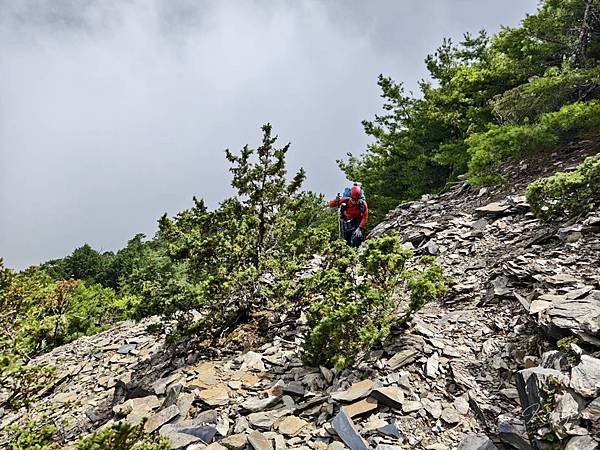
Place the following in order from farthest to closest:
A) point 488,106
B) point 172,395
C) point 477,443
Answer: point 488,106 < point 172,395 < point 477,443

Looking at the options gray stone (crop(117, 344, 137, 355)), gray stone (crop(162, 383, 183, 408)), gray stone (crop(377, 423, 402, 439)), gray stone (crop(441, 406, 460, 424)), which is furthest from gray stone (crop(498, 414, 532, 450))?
gray stone (crop(117, 344, 137, 355))

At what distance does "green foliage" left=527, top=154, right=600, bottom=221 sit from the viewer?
260 inches

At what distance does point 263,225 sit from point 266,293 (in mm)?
1609

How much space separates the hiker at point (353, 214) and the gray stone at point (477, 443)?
721 cm

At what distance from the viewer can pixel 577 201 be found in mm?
6762

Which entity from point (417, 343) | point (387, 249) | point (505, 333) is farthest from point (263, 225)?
point (505, 333)

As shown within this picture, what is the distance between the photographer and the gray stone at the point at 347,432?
12.6 feet

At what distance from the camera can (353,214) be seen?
1085cm

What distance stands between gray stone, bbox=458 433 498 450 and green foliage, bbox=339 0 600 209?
7.86 meters

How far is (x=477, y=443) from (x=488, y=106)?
42.6 ft

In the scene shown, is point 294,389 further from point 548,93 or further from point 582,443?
point 548,93

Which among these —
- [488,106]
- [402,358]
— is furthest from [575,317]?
[488,106]

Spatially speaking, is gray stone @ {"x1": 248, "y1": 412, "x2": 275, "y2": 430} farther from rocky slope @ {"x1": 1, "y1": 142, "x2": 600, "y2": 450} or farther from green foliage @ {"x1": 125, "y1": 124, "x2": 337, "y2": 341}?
green foliage @ {"x1": 125, "y1": 124, "x2": 337, "y2": 341}

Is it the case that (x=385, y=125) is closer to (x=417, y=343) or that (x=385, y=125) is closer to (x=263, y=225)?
(x=263, y=225)
